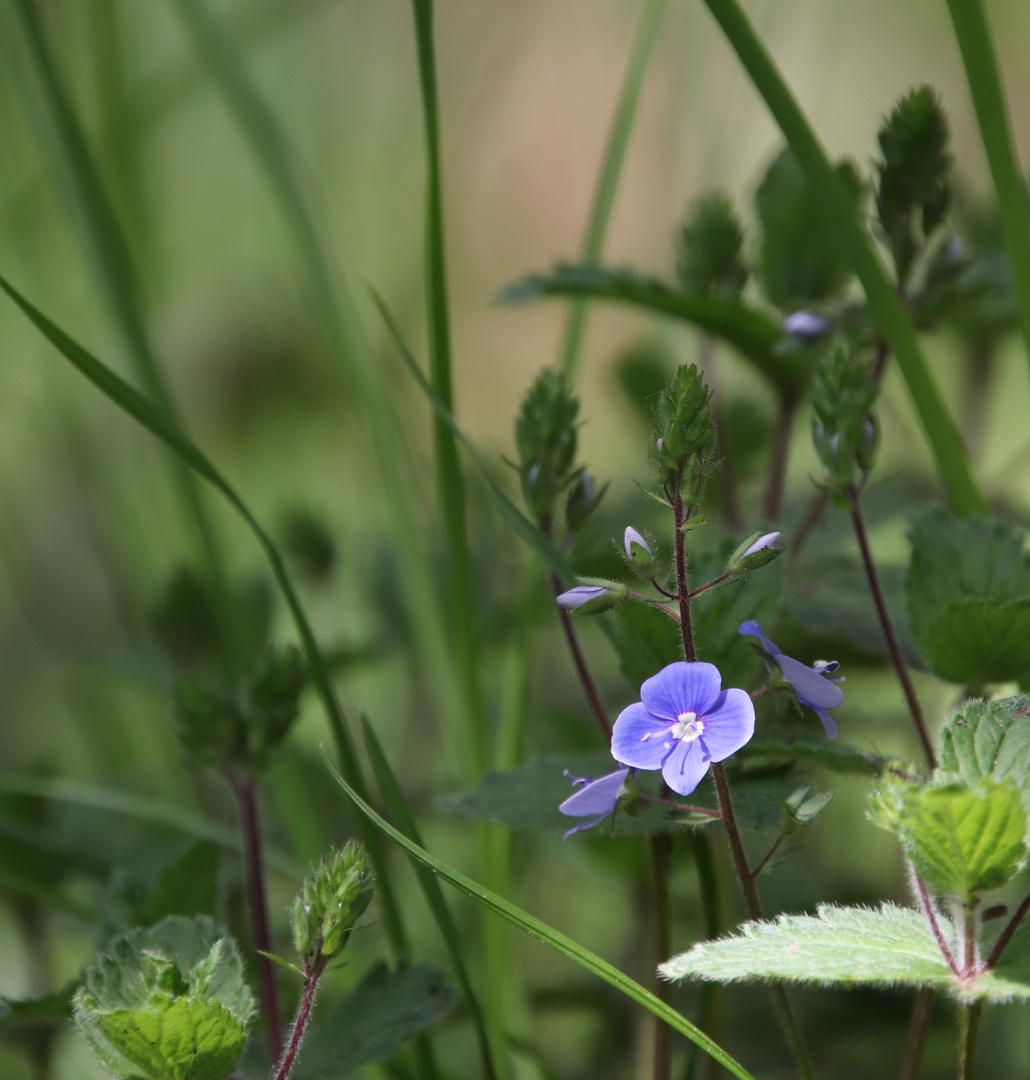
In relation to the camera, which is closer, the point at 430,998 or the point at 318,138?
the point at 430,998

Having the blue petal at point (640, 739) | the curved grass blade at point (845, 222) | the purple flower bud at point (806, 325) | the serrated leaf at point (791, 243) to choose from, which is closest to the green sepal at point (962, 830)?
the blue petal at point (640, 739)

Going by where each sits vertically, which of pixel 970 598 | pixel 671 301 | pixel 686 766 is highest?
pixel 671 301

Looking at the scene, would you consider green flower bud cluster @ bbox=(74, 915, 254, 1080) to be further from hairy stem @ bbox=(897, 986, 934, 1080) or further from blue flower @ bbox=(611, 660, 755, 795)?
hairy stem @ bbox=(897, 986, 934, 1080)

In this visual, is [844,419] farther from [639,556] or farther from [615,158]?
[615,158]

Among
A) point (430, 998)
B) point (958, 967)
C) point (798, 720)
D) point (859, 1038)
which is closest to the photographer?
point (958, 967)

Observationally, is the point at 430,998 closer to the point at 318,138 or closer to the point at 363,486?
the point at 363,486

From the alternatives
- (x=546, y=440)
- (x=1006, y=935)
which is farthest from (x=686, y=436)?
(x=1006, y=935)

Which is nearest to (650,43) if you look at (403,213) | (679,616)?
(679,616)
